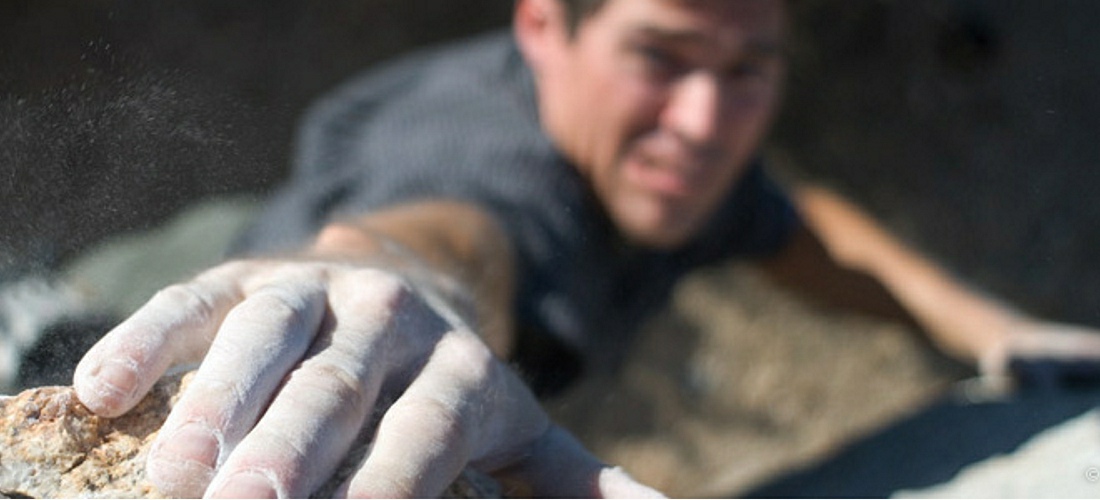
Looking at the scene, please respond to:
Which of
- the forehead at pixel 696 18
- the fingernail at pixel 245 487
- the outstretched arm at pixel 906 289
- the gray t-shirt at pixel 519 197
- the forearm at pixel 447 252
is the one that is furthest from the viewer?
the outstretched arm at pixel 906 289

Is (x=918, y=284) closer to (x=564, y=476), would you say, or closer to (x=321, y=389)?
(x=564, y=476)

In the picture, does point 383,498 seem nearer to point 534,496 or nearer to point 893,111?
point 534,496

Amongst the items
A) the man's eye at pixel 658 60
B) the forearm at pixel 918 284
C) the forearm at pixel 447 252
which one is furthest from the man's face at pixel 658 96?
the forearm at pixel 918 284

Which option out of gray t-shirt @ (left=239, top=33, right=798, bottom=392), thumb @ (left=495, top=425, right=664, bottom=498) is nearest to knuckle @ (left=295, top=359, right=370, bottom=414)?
thumb @ (left=495, top=425, right=664, bottom=498)

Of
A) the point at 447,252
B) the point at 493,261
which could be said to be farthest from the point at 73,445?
the point at 493,261

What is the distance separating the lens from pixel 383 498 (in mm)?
436

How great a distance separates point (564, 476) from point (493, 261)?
484mm

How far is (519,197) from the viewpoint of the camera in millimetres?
1118

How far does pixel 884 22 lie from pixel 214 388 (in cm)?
154

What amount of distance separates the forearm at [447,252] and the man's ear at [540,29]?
0.19 meters

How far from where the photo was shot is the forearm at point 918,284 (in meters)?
1.30

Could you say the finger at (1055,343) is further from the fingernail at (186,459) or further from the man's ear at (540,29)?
the fingernail at (186,459)

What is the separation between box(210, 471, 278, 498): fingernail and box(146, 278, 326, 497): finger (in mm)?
16

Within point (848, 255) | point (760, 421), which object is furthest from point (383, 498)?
point (760, 421)
